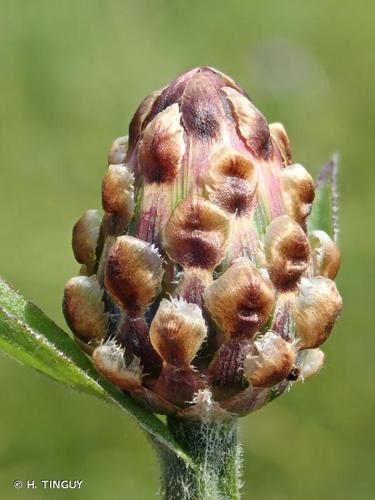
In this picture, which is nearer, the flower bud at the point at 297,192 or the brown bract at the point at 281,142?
the flower bud at the point at 297,192

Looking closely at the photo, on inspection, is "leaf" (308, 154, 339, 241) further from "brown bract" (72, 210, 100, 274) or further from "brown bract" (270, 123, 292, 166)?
"brown bract" (72, 210, 100, 274)

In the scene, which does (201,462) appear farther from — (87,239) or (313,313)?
(87,239)

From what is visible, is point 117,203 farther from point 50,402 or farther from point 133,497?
point 50,402

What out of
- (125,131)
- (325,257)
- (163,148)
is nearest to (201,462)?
(325,257)

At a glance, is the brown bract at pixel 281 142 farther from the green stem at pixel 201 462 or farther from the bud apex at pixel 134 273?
the green stem at pixel 201 462

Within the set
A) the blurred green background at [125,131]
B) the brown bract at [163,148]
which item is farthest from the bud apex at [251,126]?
the blurred green background at [125,131]

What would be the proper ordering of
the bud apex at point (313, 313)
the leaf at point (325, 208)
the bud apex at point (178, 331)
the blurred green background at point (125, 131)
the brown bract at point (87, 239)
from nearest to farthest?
1. the bud apex at point (178, 331)
2. the bud apex at point (313, 313)
3. the brown bract at point (87, 239)
4. the leaf at point (325, 208)
5. the blurred green background at point (125, 131)

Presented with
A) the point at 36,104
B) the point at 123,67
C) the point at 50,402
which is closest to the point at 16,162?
the point at 36,104
